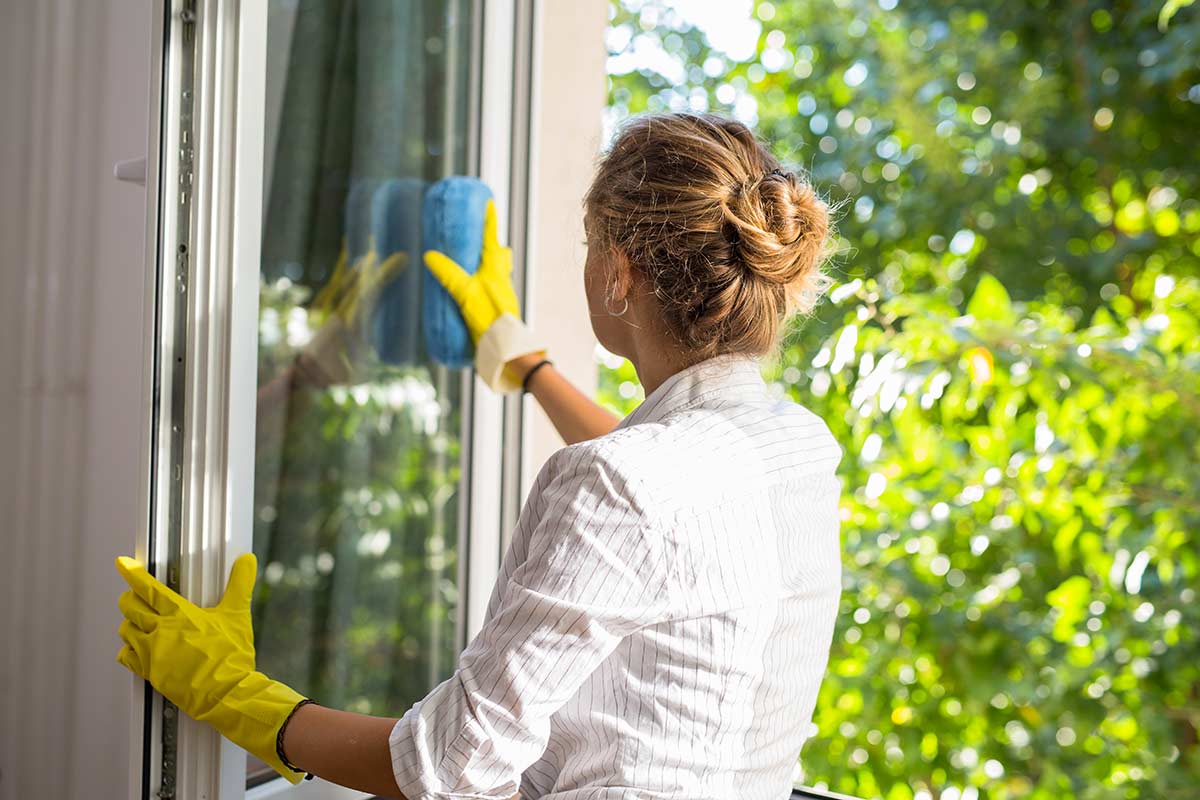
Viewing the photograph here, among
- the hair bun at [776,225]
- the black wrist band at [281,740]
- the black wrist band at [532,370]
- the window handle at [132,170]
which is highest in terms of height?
the window handle at [132,170]

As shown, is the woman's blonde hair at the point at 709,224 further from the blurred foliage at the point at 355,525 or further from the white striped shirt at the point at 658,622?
the blurred foliage at the point at 355,525

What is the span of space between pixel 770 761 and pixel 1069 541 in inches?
63.4

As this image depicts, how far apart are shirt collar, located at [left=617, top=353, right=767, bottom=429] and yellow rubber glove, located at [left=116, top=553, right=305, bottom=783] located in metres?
0.42

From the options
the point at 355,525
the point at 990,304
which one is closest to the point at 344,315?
the point at 355,525

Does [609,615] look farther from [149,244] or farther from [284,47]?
[284,47]

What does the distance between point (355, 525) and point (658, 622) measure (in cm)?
69

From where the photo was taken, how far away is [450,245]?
1.40 metres

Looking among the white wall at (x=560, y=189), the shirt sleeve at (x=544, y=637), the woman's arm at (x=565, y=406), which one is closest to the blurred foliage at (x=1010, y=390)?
the white wall at (x=560, y=189)

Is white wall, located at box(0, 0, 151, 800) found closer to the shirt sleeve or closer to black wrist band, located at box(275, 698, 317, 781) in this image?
black wrist band, located at box(275, 698, 317, 781)

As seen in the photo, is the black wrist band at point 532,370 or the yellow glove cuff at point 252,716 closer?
the yellow glove cuff at point 252,716

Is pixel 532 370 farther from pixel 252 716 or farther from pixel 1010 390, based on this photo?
pixel 1010 390

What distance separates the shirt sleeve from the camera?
749 millimetres

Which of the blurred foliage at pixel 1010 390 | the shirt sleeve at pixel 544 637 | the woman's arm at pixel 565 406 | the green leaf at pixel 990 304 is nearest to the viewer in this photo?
the shirt sleeve at pixel 544 637

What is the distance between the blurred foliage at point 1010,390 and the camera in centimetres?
210
